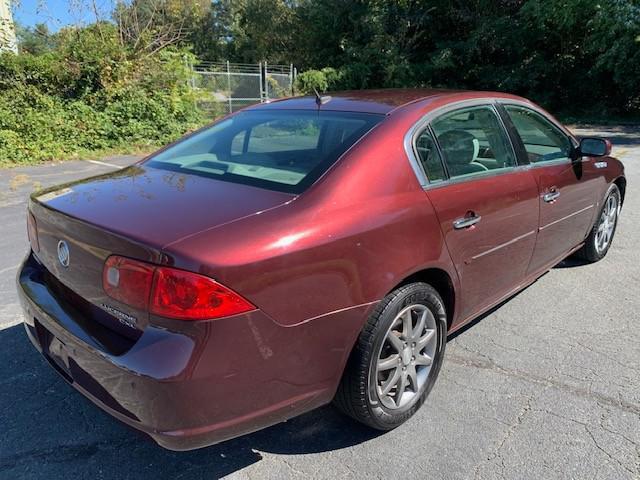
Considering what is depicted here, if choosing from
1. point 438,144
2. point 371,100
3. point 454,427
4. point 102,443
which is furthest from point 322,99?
point 102,443

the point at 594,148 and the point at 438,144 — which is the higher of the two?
the point at 438,144

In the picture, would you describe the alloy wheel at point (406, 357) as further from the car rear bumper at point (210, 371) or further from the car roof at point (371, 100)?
the car roof at point (371, 100)

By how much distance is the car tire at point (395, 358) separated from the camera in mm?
2340

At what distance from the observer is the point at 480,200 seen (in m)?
2.93

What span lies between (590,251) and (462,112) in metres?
2.43

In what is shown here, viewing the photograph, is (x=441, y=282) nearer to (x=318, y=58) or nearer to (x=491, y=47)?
(x=491, y=47)

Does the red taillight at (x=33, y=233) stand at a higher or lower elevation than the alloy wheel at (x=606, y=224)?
higher

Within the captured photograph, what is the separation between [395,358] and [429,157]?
104 centimetres

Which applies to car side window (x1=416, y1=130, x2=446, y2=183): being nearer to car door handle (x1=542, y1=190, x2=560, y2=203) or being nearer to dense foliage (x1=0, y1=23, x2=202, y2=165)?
car door handle (x1=542, y1=190, x2=560, y2=203)

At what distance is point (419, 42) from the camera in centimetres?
2586

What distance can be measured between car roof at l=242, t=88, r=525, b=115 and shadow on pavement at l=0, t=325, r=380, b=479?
1.65 metres

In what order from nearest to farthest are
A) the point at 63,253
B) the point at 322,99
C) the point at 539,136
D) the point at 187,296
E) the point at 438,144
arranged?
the point at 187,296 < the point at 63,253 < the point at 438,144 < the point at 322,99 < the point at 539,136

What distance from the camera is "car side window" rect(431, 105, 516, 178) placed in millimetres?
2939

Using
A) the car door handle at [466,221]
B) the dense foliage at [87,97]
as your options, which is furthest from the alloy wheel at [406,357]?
the dense foliage at [87,97]
